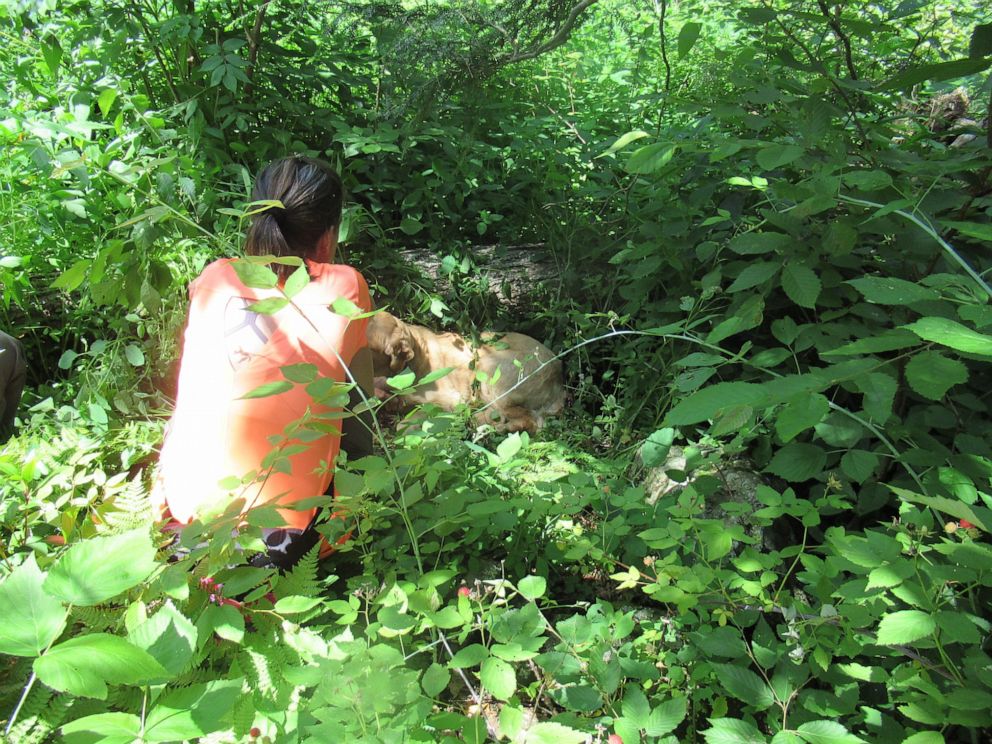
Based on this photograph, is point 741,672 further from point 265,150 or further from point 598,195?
point 265,150

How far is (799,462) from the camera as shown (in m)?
1.67

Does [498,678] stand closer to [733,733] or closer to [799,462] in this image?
[733,733]

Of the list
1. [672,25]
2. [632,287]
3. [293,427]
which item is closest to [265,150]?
[632,287]

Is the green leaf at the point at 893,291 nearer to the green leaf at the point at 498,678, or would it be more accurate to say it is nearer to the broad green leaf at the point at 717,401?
the broad green leaf at the point at 717,401

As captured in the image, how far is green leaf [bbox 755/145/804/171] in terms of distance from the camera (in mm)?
1563

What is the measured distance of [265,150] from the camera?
3.51m

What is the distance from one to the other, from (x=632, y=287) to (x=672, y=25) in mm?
5515

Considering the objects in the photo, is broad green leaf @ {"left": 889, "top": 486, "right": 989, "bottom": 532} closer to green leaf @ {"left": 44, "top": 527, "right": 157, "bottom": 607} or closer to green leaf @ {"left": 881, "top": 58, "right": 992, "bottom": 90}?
green leaf @ {"left": 44, "top": 527, "right": 157, "bottom": 607}

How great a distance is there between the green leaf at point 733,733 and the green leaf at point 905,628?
23cm

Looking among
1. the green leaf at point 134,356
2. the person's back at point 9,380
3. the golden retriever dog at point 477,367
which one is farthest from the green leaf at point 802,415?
the person's back at point 9,380

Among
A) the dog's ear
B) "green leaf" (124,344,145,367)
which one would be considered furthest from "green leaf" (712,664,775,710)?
"green leaf" (124,344,145,367)

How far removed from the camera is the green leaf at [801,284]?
1.84m

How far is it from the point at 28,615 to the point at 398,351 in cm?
276

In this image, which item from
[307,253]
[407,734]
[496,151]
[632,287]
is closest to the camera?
[407,734]
